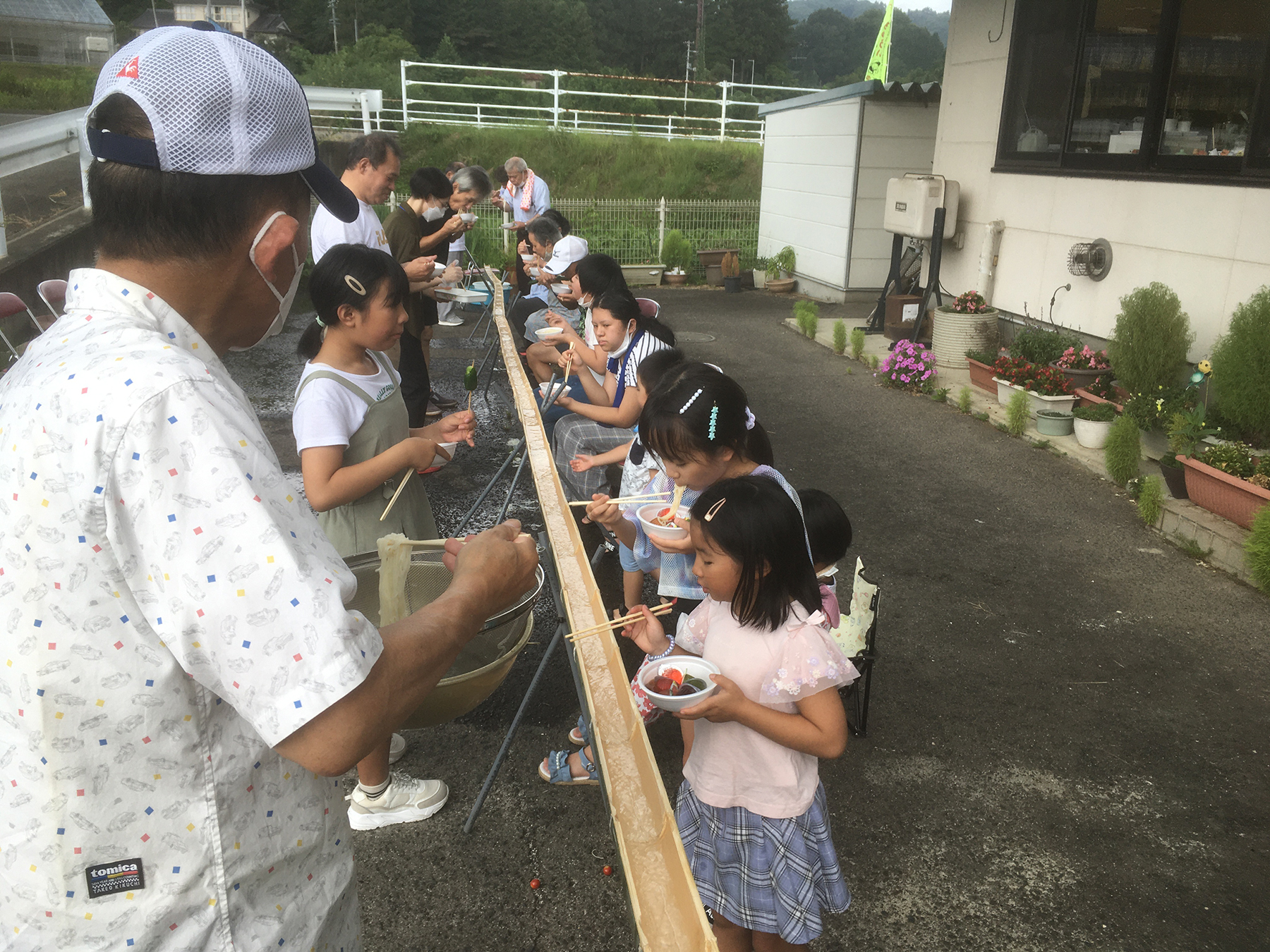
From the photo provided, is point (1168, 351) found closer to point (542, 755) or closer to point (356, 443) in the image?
point (542, 755)

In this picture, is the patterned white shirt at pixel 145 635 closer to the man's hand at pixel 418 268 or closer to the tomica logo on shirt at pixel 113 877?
the tomica logo on shirt at pixel 113 877

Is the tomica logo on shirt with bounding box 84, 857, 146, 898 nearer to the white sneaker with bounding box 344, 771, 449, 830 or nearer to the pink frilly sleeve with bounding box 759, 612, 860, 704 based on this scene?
the pink frilly sleeve with bounding box 759, 612, 860, 704

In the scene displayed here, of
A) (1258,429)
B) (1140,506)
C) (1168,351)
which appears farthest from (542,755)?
(1168,351)

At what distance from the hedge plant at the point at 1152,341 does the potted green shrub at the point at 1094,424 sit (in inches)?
11.8

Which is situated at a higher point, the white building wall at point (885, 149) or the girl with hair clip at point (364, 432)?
the white building wall at point (885, 149)

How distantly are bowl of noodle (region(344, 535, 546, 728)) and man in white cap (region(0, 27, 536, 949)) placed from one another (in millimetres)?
701

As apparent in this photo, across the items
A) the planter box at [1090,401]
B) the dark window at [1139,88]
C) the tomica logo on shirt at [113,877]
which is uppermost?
the dark window at [1139,88]

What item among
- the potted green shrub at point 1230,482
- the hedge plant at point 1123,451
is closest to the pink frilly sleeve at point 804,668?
the potted green shrub at point 1230,482

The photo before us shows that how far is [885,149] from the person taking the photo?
13.2 meters

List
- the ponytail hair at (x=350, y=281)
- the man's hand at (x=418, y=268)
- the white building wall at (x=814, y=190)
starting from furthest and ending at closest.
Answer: the white building wall at (x=814, y=190), the man's hand at (x=418, y=268), the ponytail hair at (x=350, y=281)

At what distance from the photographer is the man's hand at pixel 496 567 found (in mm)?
1376

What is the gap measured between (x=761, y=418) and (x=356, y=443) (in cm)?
563

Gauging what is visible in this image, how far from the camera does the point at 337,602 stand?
1014 mm

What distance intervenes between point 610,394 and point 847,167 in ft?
33.2
